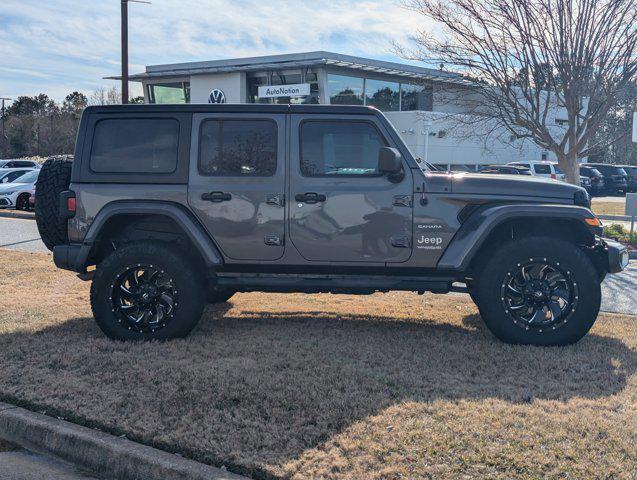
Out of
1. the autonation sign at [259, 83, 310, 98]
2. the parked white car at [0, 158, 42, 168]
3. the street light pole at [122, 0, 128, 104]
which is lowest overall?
the parked white car at [0, 158, 42, 168]

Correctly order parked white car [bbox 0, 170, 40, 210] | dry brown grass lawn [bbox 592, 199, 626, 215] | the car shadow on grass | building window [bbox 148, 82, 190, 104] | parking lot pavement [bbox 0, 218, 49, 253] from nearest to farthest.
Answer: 1. the car shadow on grass
2. parking lot pavement [bbox 0, 218, 49, 253]
3. parked white car [bbox 0, 170, 40, 210]
4. dry brown grass lawn [bbox 592, 199, 626, 215]
5. building window [bbox 148, 82, 190, 104]

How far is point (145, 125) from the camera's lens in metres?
6.33

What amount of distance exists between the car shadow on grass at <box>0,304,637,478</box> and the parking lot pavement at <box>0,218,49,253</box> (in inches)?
295

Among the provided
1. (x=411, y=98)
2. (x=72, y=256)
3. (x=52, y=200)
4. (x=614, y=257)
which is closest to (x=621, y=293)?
(x=614, y=257)

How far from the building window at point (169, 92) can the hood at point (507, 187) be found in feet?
135

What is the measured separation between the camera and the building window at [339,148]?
6148 millimetres

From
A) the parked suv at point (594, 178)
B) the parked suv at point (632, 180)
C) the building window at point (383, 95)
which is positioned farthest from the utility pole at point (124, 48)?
the parked suv at point (632, 180)

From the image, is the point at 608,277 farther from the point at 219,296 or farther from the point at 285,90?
the point at 285,90

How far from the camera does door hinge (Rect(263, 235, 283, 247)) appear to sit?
6.12 meters

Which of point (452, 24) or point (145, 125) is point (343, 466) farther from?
point (452, 24)

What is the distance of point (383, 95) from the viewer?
41.3 meters

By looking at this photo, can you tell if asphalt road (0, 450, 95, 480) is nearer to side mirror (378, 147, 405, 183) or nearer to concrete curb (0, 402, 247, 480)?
concrete curb (0, 402, 247, 480)

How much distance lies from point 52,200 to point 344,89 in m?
34.3

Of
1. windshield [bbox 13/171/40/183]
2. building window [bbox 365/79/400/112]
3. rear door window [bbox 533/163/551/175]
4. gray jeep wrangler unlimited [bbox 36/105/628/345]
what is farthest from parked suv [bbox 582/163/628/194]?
gray jeep wrangler unlimited [bbox 36/105/628/345]
